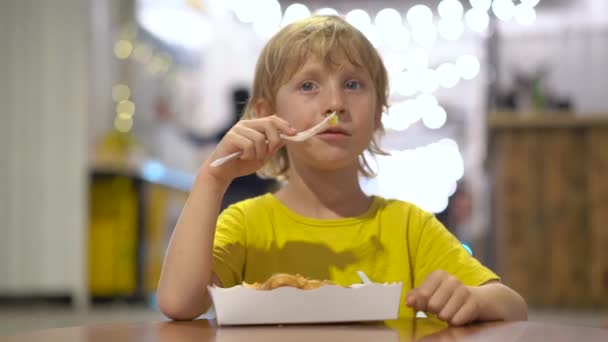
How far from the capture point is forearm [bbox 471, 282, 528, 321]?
33.0 inches

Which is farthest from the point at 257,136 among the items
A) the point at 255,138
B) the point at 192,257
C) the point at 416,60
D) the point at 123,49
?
the point at 416,60

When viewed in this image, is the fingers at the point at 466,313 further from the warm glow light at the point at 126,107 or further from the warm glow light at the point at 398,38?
the warm glow light at the point at 398,38

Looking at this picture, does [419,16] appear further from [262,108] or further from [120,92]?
[262,108]

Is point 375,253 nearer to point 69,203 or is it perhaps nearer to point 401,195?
A: point 69,203

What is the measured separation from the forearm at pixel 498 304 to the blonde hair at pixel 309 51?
350mm

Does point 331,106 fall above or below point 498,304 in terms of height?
above

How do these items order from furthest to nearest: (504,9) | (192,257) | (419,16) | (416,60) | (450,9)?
(419,16) → (416,60) → (450,9) → (504,9) → (192,257)

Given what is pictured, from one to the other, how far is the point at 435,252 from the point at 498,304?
0.79ft

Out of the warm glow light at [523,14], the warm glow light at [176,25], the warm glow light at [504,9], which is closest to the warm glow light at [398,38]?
the warm glow light at [523,14]

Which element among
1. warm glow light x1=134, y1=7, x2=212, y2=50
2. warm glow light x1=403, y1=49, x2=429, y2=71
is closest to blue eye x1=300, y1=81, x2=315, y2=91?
warm glow light x1=134, y1=7, x2=212, y2=50

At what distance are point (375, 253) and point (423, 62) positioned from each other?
719 centimetres

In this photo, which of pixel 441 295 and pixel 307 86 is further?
pixel 307 86

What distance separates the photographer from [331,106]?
1.04 m

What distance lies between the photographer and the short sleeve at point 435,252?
1079 millimetres
